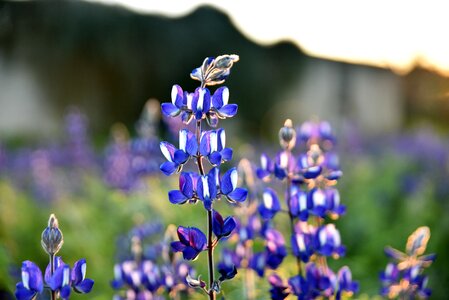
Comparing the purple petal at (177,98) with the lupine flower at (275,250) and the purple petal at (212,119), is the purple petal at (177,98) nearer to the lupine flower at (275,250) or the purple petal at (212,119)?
the purple petal at (212,119)

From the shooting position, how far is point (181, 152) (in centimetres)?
175

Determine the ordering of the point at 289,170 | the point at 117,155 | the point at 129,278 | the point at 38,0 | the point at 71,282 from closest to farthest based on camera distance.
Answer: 1. the point at 71,282
2. the point at 289,170
3. the point at 129,278
4. the point at 117,155
5. the point at 38,0

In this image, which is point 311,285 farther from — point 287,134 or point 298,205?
point 287,134

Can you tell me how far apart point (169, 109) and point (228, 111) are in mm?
156

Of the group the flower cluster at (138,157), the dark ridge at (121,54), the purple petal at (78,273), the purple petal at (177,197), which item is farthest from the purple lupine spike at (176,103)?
the dark ridge at (121,54)

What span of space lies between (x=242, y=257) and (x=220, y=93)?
920mm

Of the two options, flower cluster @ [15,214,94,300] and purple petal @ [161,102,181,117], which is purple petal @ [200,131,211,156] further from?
flower cluster @ [15,214,94,300]

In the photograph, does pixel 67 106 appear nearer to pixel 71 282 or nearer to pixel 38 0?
pixel 38 0

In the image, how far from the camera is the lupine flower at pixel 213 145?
174 cm

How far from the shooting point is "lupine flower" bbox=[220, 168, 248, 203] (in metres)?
1.76

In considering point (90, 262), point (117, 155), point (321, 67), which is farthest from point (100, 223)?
point (321, 67)

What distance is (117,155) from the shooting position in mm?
6016

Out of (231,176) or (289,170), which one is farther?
(289,170)

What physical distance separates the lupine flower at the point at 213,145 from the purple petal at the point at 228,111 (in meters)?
0.05
